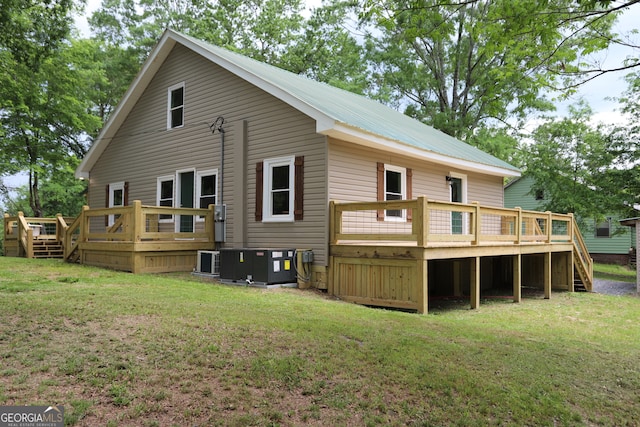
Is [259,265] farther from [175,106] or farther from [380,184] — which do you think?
[175,106]

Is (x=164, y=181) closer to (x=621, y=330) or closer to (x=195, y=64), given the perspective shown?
(x=195, y=64)

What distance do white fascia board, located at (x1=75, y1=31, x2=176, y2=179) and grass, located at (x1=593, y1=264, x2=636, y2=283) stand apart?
19224 mm

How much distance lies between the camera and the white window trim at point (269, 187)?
10.8m

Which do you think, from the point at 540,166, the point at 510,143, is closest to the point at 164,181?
the point at 540,166

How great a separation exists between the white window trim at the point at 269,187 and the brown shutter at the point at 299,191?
0.15 m

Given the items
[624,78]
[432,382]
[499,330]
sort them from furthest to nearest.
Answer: [624,78] < [499,330] < [432,382]

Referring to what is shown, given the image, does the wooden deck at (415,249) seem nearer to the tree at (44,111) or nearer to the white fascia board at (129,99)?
the white fascia board at (129,99)

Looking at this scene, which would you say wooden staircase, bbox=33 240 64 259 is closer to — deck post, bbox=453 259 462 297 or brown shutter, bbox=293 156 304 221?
brown shutter, bbox=293 156 304 221

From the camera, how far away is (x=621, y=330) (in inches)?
328

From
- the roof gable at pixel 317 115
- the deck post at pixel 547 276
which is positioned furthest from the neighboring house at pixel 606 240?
the deck post at pixel 547 276

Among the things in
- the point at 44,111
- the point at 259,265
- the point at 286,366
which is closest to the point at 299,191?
the point at 259,265

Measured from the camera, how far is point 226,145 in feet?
40.5

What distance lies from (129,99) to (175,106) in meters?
1.96

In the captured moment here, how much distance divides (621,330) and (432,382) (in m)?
5.84
